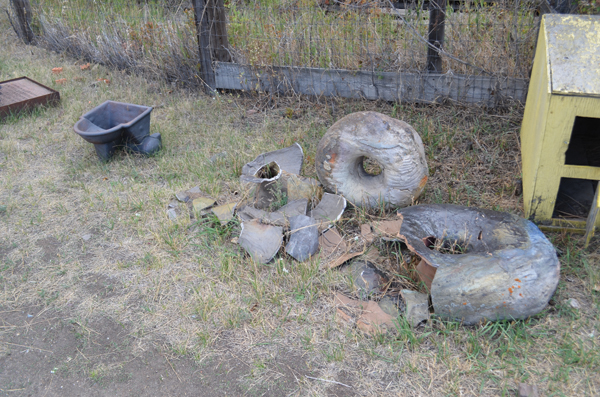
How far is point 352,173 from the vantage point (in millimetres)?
3479

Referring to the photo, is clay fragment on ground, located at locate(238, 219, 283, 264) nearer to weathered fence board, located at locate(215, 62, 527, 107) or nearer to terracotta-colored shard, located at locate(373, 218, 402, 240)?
terracotta-colored shard, located at locate(373, 218, 402, 240)

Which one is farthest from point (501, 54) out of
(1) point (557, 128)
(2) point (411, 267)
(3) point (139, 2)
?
(3) point (139, 2)

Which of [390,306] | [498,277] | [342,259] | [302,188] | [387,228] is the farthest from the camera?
[302,188]

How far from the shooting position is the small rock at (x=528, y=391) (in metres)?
2.13

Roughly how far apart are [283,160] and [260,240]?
3.30ft

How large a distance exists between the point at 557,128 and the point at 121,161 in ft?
12.0

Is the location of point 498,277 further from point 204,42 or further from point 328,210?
point 204,42

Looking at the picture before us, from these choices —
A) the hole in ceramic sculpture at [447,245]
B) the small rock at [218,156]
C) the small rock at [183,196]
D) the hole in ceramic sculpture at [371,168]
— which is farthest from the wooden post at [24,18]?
the hole in ceramic sculpture at [447,245]

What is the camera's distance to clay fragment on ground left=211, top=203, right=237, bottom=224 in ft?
11.1

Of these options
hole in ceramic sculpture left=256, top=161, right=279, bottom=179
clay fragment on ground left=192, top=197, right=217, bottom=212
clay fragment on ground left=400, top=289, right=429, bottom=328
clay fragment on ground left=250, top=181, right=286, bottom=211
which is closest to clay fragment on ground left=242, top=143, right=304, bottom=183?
hole in ceramic sculpture left=256, top=161, right=279, bottom=179

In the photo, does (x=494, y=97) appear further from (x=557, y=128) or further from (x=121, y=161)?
(x=121, y=161)

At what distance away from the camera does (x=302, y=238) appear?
312 centimetres

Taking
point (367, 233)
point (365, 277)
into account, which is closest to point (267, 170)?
point (367, 233)

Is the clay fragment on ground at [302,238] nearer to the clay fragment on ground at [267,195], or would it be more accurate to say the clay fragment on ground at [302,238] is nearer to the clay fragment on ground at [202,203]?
the clay fragment on ground at [267,195]
